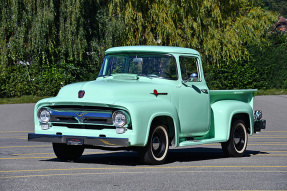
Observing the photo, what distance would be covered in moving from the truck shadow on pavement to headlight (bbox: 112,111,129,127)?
1.04 meters

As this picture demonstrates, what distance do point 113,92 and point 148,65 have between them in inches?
55.3

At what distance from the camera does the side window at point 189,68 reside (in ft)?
38.1

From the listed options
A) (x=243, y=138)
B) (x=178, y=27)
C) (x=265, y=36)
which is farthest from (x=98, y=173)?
(x=265, y=36)

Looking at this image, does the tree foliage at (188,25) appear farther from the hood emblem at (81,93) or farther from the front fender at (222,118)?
the hood emblem at (81,93)

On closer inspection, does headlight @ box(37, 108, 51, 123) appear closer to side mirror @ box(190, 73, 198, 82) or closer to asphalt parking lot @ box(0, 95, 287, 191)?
asphalt parking lot @ box(0, 95, 287, 191)

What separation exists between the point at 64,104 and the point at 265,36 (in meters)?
30.2

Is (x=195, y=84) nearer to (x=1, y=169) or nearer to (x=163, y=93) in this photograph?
(x=163, y=93)

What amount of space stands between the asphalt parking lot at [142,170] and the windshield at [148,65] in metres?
1.53

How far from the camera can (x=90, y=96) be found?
1026cm

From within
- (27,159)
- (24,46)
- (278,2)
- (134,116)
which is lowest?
(27,159)

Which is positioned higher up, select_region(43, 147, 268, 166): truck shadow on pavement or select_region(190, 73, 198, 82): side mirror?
select_region(190, 73, 198, 82): side mirror

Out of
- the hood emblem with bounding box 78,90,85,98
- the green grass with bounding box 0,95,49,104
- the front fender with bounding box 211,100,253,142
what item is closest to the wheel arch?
the hood emblem with bounding box 78,90,85,98

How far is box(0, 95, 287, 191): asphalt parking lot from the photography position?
26.9 feet

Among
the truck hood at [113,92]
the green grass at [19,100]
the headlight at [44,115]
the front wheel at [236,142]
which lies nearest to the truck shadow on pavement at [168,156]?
the front wheel at [236,142]
